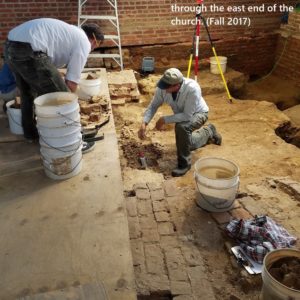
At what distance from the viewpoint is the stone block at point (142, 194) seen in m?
3.48

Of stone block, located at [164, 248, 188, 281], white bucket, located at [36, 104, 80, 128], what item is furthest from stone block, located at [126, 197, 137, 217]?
white bucket, located at [36, 104, 80, 128]

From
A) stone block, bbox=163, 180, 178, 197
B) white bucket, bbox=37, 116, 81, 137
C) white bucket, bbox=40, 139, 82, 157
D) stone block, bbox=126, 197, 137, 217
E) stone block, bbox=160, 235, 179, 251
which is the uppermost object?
white bucket, bbox=37, 116, 81, 137

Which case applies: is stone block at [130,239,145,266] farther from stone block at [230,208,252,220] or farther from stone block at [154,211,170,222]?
stone block at [230,208,252,220]

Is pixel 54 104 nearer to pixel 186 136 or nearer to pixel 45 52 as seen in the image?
pixel 45 52

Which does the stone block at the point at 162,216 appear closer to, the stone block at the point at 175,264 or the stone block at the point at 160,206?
the stone block at the point at 160,206

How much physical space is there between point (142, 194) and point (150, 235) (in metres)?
0.65

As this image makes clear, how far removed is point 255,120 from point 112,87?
2472 mm

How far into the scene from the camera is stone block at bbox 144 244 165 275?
2.58 meters

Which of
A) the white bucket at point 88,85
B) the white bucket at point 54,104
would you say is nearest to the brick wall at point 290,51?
the white bucket at point 88,85

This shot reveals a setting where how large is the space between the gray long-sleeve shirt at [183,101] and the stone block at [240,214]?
1357mm

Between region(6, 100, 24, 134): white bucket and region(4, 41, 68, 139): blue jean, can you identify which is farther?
region(6, 100, 24, 134): white bucket

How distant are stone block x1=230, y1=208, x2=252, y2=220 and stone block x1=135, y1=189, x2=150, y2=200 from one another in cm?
86

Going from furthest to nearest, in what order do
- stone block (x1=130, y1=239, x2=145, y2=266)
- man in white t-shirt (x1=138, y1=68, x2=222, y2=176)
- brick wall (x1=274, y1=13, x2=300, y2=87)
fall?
brick wall (x1=274, y1=13, x2=300, y2=87), man in white t-shirt (x1=138, y1=68, x2=222, y2=176), stone block (x1=130, y1=239, x2=145, y2=266)

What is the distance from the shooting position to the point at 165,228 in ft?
10.0
